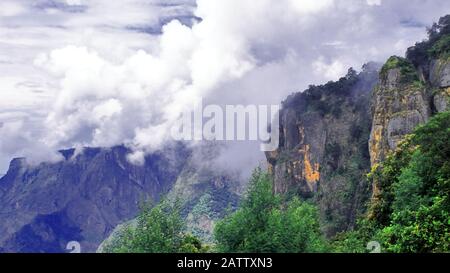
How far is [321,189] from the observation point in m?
94.4

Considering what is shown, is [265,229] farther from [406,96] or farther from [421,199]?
[406,96]

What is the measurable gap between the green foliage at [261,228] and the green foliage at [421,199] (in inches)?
119

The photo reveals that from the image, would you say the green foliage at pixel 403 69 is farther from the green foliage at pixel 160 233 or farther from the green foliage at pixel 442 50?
the green foliage at pixel 160 233

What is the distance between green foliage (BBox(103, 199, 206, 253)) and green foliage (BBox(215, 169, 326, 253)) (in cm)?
118

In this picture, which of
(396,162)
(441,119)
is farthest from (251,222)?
(396,162)

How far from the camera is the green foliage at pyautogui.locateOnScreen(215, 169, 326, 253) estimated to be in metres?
15.1

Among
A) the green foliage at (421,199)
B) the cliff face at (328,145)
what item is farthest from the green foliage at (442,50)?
the green foliage at (421,199)

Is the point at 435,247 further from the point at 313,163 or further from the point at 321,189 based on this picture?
the point at 313,163

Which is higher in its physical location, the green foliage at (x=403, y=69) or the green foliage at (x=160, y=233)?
the green foliage at (x=403, y=69)

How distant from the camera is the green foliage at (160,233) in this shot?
1639 cm

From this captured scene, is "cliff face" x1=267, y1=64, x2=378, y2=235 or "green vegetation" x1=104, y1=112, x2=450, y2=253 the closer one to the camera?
"green vegetation" x1=104, y1=112, x2=450, y2=253

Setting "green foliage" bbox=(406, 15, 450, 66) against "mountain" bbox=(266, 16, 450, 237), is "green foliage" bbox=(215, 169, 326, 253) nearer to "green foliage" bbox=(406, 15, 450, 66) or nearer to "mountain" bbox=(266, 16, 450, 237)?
"mountain" bbox=(266, 16, 450, 237)

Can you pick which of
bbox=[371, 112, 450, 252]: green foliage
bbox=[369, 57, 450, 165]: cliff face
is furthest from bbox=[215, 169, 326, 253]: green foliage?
bbox=[369, 57, 450, 165]: cliff face

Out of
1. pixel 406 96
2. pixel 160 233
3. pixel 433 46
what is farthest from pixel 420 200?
pixel 433 46
